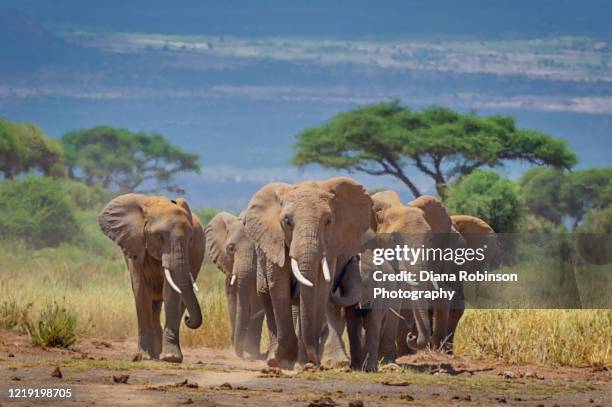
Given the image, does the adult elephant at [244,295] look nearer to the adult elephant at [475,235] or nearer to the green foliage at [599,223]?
the adult elephant at [475,235]

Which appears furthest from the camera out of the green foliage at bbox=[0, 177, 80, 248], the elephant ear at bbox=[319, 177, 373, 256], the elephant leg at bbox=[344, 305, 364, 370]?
the green foliage at bbox=[0, 177, 80, 248]

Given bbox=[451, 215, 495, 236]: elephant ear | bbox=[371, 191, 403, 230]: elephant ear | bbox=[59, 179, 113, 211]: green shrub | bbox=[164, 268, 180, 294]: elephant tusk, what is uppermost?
bbox=[59, 179, 113, 211]: green shrub

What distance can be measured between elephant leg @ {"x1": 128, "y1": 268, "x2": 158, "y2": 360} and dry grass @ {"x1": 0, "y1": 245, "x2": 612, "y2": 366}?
4.54 ft

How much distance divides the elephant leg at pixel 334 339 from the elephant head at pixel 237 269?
2.63m

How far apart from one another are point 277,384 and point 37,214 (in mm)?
29182

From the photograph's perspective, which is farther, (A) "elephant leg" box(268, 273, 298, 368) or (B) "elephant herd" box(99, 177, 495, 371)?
(A) "elephant leg" box(268, 273, 298, 368)

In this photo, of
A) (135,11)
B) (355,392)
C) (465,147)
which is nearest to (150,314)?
(355,392)

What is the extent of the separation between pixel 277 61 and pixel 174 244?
356ft

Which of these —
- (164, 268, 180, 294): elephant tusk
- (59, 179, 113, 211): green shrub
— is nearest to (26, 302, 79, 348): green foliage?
(164, 268, 180, 294): elephant tusk

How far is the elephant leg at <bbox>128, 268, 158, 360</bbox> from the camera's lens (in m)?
16.5

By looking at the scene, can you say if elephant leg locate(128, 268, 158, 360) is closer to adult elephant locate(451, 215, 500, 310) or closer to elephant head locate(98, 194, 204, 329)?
elephant head locate(98, 194, 204, 329)

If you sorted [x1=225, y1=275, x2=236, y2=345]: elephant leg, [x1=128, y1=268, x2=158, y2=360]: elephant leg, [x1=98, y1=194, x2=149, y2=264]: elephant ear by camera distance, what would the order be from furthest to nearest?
[x1=225, y1=275, x2=236, y2=345]: elephant leg → [x1=98, y1=194, x2=149, y2=264]: elephant ear → [x1=128, y1=268, x2=158, y2=360]: elephant leg

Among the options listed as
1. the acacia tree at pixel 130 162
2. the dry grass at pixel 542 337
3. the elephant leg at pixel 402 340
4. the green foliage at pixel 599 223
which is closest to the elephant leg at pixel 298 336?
the elephant leg at pixel 402 340

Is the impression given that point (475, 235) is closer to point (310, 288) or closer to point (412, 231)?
point (412, 231)
